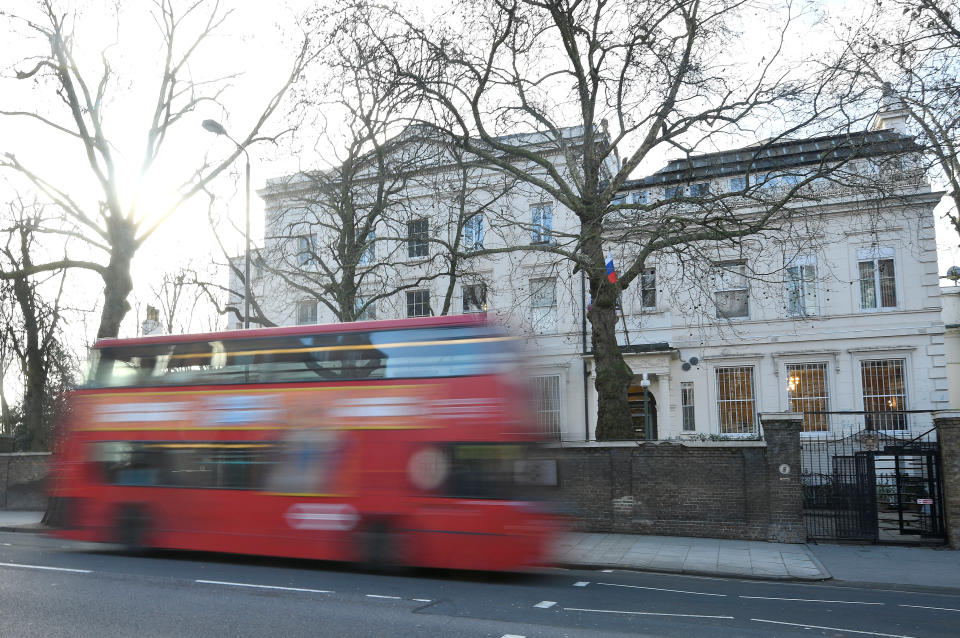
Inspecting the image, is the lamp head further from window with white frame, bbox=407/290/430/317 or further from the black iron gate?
the black iron gate

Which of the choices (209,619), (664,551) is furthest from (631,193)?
(209,619)

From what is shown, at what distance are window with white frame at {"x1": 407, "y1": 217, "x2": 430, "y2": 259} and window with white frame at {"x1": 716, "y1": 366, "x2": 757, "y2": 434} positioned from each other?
41.8ft

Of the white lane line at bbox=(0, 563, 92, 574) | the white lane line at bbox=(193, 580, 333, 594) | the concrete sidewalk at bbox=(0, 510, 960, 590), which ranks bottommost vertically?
the concrete sidewalk at bbox=(0, 510, 960, 590)

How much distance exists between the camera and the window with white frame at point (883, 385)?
2686 centimetres

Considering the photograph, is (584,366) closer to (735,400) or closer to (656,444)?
(735,400)

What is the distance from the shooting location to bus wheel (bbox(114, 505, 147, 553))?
1241cm

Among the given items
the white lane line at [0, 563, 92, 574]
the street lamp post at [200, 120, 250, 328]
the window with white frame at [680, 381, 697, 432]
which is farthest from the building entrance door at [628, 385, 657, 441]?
the white lane line at [0, 563, 92, 574]

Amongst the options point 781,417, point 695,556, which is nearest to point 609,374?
point 781,417

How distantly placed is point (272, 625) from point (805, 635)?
548 cm

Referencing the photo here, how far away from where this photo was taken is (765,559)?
1350cm

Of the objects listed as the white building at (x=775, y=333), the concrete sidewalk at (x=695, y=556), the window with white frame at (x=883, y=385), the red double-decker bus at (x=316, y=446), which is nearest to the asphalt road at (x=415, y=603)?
the concrete sidewalk at (x=695, y=556)

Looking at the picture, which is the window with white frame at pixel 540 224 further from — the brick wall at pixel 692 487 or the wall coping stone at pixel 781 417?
the wall coping stone at pixel 781 417

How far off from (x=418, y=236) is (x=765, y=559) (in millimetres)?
13709

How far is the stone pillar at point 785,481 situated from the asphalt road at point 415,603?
4.03 m
